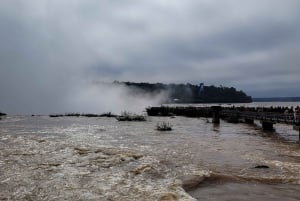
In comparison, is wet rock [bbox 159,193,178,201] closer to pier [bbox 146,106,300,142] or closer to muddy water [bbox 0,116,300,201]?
muddy water [bbox 0,116,300,201]

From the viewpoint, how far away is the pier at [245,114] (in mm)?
35513

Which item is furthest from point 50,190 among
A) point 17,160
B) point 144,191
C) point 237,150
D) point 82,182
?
point 237,150

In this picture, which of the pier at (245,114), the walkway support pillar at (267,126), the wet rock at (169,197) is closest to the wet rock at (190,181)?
the wet rock at (169,197)

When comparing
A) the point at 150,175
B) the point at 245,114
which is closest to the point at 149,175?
the point at 150,175

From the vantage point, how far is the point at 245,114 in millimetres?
54562

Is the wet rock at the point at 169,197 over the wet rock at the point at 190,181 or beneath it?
beneath

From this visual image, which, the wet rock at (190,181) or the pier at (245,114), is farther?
the pier at (245,114)

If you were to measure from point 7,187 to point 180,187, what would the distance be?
20.1 feet

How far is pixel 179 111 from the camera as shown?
8362 centimetres

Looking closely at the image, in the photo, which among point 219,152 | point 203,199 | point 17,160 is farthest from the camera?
point 219,152

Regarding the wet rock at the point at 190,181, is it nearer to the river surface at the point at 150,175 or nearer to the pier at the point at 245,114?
the river surface at the point at 150,175

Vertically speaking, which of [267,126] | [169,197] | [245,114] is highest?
[245,114]

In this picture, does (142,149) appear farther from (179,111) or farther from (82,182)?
(179,111)

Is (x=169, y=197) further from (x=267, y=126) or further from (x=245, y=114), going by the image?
(x=245, y=114)
